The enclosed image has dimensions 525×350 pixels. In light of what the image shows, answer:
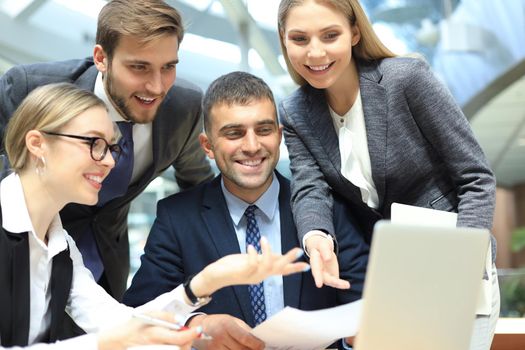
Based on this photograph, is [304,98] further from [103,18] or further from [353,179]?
[103,18]

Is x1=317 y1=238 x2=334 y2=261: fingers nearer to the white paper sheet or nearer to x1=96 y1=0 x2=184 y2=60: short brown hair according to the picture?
the white paper sheet

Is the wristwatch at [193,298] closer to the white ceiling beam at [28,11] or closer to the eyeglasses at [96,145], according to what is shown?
the eyeglasses at [96,145]

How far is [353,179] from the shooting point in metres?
2.17

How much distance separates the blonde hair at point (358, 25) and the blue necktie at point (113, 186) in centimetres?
61

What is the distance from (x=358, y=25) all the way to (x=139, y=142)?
88cm

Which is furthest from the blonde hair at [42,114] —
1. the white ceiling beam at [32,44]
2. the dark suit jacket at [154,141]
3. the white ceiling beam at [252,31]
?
the white ceiling beam at [252,31]

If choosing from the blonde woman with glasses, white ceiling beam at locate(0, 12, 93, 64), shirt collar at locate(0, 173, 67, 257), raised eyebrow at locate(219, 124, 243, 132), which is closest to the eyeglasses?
the blonde woman with glasses

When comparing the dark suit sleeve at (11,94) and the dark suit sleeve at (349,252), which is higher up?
the dark suit sleeve at (11,94)

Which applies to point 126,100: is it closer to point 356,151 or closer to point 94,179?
point 94,179

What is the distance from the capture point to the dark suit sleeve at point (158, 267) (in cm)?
219

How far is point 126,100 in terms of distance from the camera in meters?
2.35

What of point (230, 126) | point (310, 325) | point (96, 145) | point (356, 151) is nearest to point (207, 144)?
point (230, 126)

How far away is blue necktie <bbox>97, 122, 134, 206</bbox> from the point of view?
8.02 feet

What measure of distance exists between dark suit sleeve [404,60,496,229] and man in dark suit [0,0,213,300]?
2.52ft
